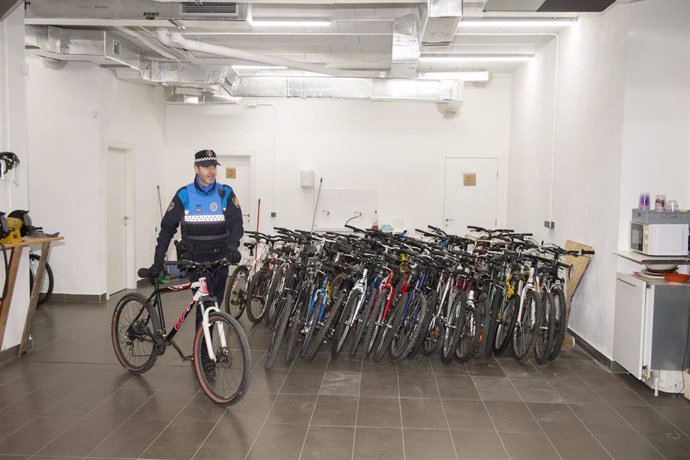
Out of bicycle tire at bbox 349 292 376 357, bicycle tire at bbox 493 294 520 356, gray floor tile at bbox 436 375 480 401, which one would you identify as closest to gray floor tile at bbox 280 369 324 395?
bicycle tire at bbox 349 292 376 357

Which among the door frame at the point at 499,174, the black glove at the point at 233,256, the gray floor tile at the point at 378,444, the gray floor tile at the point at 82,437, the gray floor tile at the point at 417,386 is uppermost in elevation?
the door frame at the point at 499,174

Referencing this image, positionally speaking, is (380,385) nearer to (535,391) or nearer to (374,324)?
(374,324)

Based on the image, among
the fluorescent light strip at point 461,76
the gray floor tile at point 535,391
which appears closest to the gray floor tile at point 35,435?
the gray floor tile at point 535,391

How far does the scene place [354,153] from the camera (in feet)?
28.4

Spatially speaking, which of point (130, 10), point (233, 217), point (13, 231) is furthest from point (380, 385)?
point (130, 10)

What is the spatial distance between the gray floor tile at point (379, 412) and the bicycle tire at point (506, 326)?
1.31m

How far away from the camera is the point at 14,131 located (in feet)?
15.3

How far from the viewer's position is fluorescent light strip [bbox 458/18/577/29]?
5.54 m

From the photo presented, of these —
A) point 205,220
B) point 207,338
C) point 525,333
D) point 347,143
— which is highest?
point 347,143

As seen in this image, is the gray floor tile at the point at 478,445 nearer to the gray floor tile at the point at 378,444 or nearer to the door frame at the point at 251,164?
the gray floor tile at the point at 378,444

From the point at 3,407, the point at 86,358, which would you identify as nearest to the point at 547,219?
the point at 86,358

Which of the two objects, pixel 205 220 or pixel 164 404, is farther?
pixel 205 220

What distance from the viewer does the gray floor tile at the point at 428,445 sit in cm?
311

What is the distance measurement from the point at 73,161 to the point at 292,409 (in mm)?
4437
